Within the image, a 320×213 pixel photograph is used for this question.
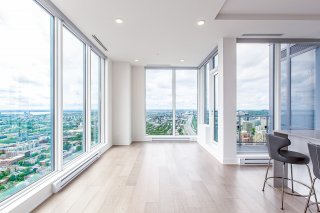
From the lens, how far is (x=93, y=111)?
5566 mm

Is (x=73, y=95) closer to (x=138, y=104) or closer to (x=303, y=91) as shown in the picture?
(x=138, y=104)

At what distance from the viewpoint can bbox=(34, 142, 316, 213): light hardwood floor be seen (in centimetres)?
262

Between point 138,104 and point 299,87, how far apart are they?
5095mm

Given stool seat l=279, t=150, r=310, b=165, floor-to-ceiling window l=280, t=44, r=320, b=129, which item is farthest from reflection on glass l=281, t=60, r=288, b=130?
stool seat l=279, t=150, r=310, b=165

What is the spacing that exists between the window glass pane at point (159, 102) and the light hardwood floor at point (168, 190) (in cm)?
317

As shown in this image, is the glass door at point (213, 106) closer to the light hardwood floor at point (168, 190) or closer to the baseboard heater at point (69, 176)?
the light hardwood floor at point (168, 190)

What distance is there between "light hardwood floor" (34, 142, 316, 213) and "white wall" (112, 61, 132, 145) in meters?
2.21

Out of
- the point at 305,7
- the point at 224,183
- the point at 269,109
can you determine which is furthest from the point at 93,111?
the point at 305,7

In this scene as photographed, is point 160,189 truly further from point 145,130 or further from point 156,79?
point 156,79

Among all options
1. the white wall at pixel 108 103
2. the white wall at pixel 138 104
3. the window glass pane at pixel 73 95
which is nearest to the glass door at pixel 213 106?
the white wall at pixel 138 104

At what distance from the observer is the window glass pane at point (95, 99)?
5.49 meters

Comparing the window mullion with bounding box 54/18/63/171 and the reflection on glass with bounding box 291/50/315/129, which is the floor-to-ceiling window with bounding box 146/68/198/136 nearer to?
the reflection on glass with bounding box 291/50/315/129

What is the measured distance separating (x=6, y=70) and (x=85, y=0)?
151 cm

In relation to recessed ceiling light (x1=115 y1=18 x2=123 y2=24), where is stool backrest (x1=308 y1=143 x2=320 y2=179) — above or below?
below
